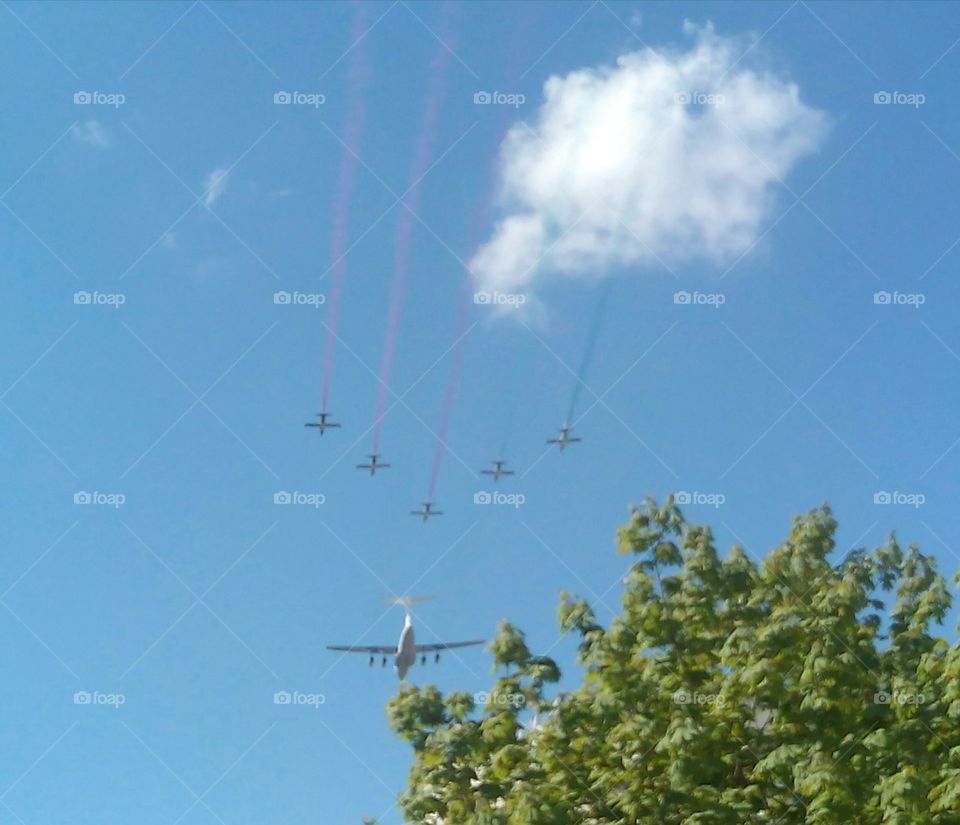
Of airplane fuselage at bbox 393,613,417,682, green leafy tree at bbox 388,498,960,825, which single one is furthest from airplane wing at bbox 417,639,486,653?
green leafy tree at bbox 388,498,960,825

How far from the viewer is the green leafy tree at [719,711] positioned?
24.1 m

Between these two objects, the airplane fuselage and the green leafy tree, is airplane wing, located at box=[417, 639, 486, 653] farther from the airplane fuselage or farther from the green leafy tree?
the green leafy tree

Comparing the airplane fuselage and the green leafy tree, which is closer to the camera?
the green leafy tree

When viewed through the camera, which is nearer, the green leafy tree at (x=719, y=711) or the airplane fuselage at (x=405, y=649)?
the green leafy tree at (x=719, y=711)

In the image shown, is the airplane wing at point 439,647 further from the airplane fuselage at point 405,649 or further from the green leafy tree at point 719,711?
the green leafy tree at point 719,711

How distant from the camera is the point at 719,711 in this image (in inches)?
1011

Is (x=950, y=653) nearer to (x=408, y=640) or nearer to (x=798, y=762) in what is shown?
(x=798, y=762)

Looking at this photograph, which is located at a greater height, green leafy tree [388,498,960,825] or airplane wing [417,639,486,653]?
airplane wing [417,639,486,653]

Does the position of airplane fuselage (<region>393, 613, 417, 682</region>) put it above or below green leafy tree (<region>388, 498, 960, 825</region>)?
above

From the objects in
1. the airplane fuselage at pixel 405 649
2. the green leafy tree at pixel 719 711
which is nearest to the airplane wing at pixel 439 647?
the airplane fuselage at pixel 405 649

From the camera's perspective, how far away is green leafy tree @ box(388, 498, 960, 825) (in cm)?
2406

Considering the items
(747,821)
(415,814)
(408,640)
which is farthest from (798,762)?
(408,640)

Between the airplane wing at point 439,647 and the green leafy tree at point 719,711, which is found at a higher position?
the airplane wing at point 439,647

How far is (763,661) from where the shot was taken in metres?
24.6
